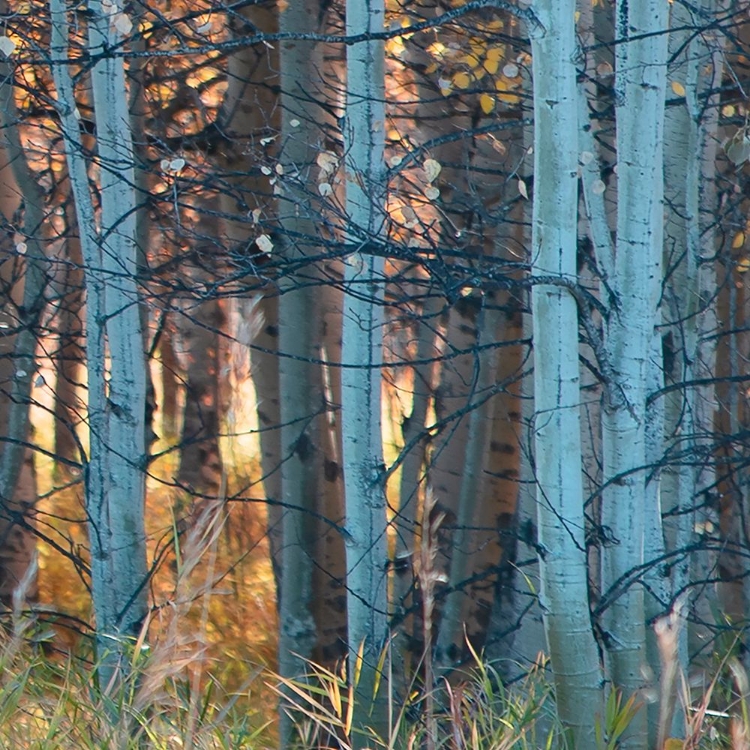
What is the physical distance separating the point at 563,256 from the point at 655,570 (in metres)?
1.22

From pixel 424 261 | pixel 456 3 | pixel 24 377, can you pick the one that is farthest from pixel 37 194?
pixel 424 261

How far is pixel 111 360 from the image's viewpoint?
3.89 meters

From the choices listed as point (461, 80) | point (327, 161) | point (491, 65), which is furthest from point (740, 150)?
point (461, 80)

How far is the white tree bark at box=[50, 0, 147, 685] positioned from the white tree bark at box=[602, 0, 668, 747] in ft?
5.89

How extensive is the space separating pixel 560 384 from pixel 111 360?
1.85 meters

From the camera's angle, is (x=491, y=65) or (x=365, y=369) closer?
(x=365, y=369)

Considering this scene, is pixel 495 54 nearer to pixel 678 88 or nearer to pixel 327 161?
pixel 678 88

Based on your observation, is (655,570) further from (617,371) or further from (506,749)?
(506,749)

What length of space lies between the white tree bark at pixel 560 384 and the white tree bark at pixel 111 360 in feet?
5.39

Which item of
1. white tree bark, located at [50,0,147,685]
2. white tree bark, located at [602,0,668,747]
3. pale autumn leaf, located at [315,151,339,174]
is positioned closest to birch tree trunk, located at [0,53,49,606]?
white tree bark, located at [50,0,147,685]

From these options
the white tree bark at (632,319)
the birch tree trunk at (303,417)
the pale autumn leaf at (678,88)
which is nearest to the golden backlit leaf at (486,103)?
the birch tree trunk at (303,417)

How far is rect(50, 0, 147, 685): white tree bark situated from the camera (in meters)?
3.75

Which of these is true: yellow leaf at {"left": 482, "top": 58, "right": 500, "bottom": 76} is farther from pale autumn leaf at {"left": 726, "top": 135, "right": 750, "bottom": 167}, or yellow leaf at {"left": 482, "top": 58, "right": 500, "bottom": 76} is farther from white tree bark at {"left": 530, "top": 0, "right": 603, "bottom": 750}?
white tree bark at {"left": 530, "top": 0, "right": 603, "bottom": 750}

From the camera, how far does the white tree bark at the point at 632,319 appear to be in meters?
2.98
